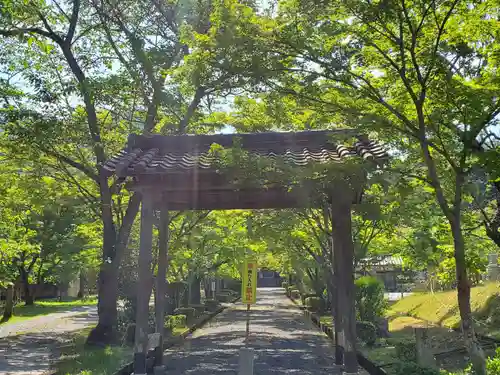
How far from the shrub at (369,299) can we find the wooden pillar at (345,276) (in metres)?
9.02

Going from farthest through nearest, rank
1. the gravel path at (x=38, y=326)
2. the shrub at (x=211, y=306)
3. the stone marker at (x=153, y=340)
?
the shrub at (x=211, y=306)
the gravel path at (x=38, y=326)
the stone marker at (x=153, y=340)

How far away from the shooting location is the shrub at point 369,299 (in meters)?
19.0

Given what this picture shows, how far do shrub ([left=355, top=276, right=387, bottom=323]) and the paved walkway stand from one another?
1.81 m

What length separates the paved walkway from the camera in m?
12.4

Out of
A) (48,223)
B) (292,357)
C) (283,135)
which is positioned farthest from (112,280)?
(48,223)

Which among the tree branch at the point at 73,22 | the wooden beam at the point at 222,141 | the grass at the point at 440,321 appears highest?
the tree branch at the point at 73,22

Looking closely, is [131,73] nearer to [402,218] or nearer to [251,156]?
[251,156]

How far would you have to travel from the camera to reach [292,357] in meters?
14.7

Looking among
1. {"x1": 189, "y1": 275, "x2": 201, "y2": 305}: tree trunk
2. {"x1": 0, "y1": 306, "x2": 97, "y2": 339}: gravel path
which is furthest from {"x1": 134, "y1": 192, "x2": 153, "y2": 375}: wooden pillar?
{"x1": 189, "y1": 275, "x2": 201, "y2": 305}: tree trunk

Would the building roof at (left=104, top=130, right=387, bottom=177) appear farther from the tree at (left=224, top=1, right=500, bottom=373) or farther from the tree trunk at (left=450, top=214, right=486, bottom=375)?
the tree trunk at (left=450, top=214, right=486, bottom=375)

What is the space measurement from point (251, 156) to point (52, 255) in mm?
34605

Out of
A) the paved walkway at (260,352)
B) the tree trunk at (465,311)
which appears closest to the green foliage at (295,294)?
the paved walkway at (260,352)

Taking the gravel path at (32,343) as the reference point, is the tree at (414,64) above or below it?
above

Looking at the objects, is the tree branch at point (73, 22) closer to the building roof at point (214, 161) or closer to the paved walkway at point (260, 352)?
the building roof at point (214, 161)
